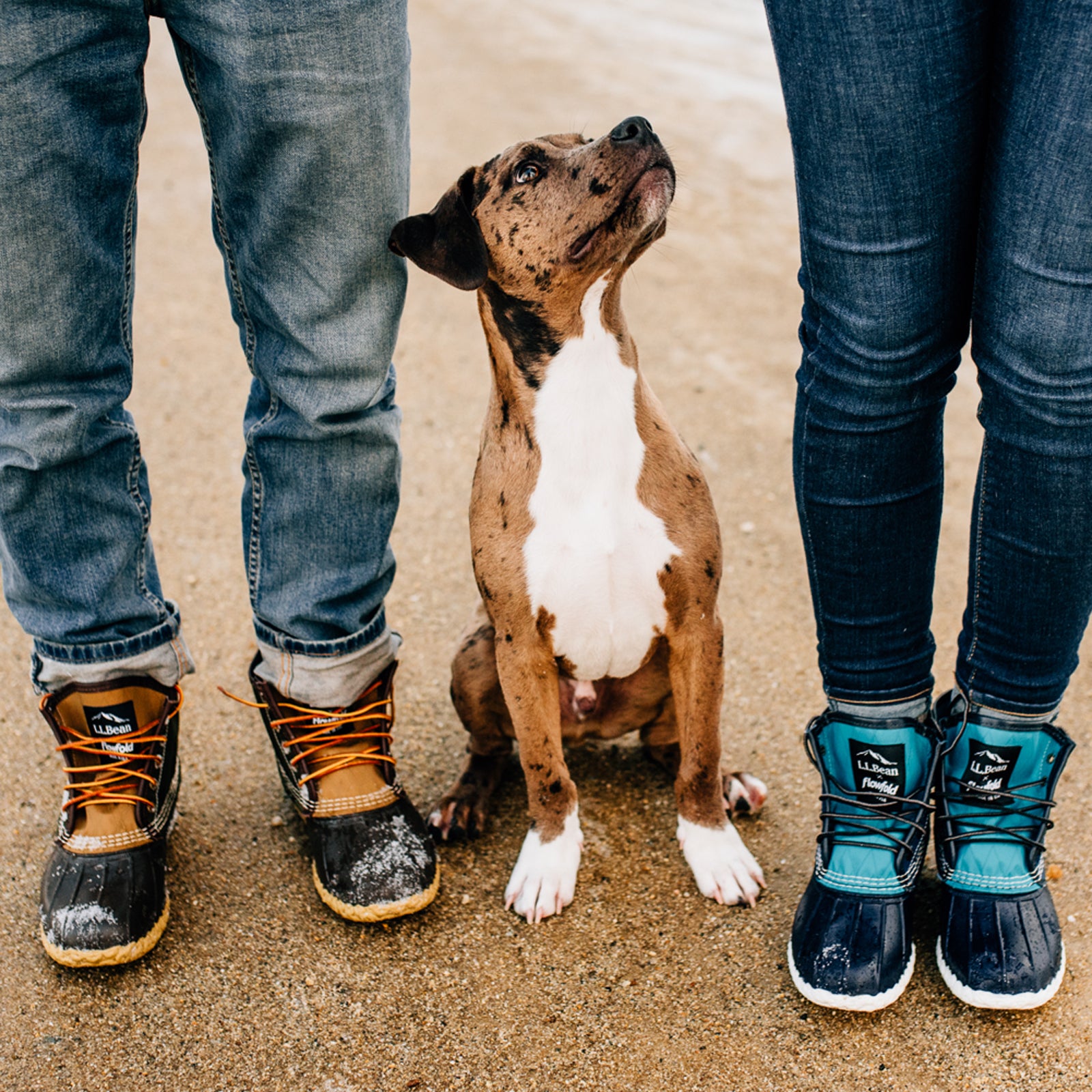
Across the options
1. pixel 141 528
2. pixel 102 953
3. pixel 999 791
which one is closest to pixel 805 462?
pixel 999 791

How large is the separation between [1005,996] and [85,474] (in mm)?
1770

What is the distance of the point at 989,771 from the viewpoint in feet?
6.27

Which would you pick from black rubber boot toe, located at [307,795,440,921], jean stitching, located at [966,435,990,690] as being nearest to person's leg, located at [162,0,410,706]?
black rubber boot toe, located at [307,795,440,921]

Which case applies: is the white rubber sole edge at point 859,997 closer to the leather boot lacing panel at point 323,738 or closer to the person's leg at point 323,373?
the person's leg at point 323,373

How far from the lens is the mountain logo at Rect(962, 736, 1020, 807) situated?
1.89 meters

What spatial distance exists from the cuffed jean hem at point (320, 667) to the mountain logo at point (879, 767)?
932 mm

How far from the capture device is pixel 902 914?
1909 mm

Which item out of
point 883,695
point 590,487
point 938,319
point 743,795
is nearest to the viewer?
point 938,319

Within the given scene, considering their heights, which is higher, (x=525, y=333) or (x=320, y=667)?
(x=525, y=333)

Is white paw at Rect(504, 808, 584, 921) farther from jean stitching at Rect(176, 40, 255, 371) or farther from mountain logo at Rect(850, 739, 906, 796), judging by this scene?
jean stitching at Rect(176, 40, 255, 371)

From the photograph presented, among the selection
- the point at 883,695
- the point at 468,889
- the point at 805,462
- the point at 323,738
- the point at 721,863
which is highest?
the point at 805,462

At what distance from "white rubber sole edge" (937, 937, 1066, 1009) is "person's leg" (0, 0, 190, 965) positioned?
1.38m

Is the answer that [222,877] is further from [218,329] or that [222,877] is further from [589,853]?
[218,329]

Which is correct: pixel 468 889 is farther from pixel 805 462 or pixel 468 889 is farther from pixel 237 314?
pixel 237 314
